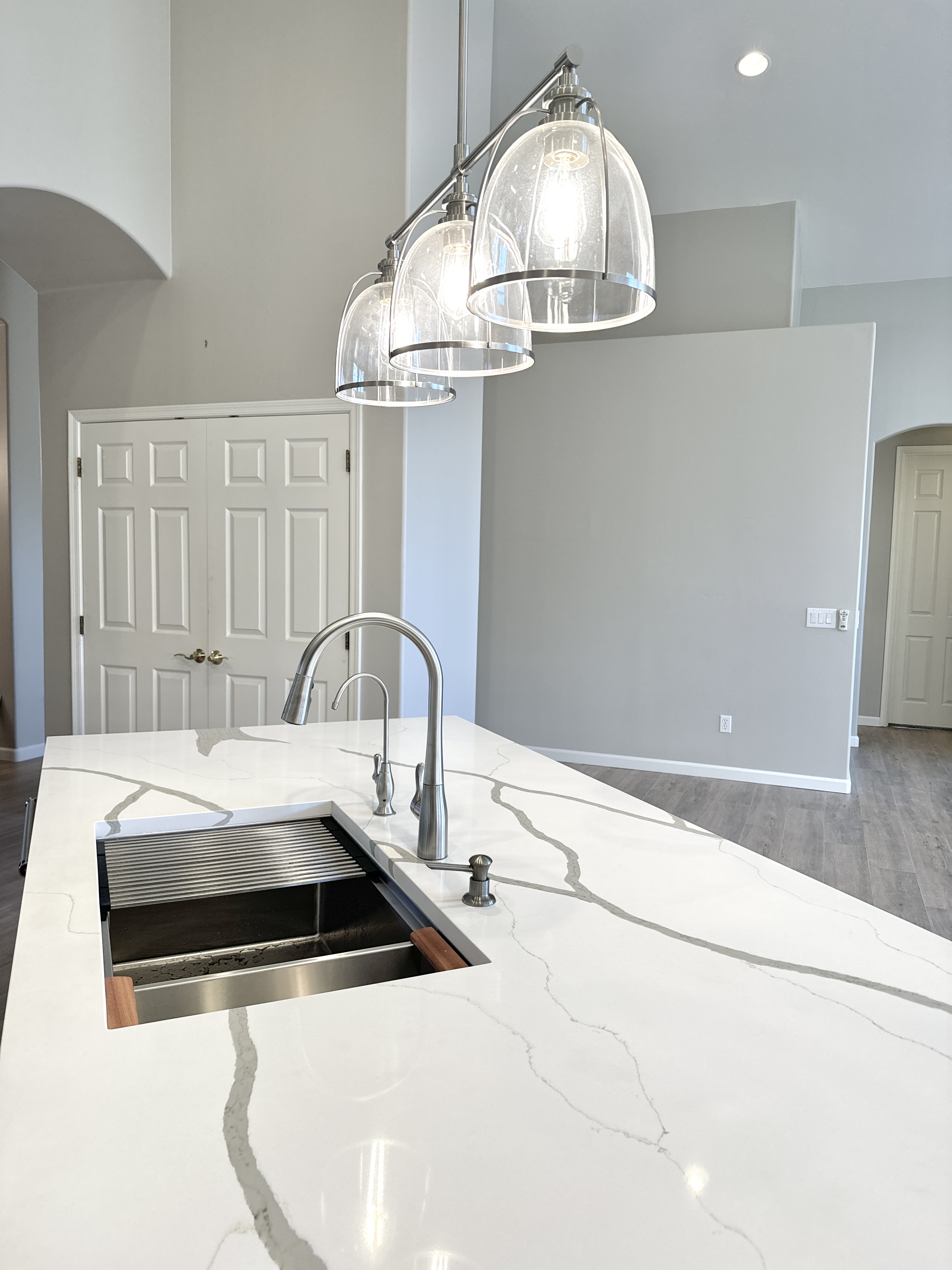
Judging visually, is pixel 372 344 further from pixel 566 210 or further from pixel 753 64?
pixel 753 64

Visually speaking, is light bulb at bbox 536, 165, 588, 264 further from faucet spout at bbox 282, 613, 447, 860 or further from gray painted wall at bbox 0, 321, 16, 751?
gray painted wall at bbox 0, 321, 16, 751

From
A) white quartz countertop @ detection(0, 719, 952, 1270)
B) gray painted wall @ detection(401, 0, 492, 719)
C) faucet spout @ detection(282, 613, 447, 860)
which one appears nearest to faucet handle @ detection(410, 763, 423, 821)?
faucet spout @ detection(282, 613, 447, 860)

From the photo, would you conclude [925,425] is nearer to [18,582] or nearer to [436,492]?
[436,492]

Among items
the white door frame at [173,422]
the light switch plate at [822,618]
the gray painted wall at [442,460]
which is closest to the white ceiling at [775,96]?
the gray painted wall at [442,460]

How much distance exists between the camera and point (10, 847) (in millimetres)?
4070

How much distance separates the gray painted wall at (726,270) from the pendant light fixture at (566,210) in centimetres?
478

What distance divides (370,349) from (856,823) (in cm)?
419

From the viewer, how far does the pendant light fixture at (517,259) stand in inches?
40.0

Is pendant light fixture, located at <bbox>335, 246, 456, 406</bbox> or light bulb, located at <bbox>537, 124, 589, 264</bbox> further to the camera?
pendant light fixture, located at <bbox>335, 246, 456, 406</bbox>

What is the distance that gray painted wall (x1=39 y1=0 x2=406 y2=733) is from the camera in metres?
3.77

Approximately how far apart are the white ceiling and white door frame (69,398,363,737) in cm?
160

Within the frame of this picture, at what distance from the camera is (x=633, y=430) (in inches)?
219

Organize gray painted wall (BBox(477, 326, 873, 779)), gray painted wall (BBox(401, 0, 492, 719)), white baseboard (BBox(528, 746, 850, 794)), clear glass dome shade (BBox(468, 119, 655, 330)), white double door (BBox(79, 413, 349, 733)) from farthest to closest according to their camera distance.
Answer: white baseboard (BBox(528, 746, 850, 794)) < gray painted wall (BBox(477, 326, 873, 779)) < white double door (BBox(79, 413, 349, 733)) < gray painted wall (BBox(401, 0, 492, 719)) < clear glass dome shade (BBox(468, 119, 655, 330))

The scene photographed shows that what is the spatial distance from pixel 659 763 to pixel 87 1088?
5.10 meters
